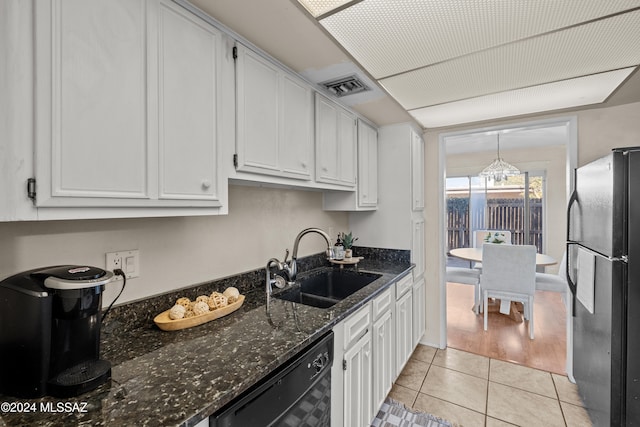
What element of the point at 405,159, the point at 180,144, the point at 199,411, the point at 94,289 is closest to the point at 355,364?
the point at 199,411

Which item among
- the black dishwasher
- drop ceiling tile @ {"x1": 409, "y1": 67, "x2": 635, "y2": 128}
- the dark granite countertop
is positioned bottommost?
the black dishwasher

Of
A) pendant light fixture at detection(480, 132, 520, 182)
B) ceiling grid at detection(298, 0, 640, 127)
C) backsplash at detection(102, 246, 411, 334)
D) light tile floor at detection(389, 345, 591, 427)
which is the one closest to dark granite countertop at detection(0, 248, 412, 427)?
backsplash at detection(102, 246, 411, 334)

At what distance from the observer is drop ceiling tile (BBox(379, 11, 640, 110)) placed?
1312 mm

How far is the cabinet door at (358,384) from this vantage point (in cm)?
146

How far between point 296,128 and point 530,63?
1.32 meters

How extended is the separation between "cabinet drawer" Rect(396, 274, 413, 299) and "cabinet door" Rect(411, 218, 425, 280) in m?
0.16

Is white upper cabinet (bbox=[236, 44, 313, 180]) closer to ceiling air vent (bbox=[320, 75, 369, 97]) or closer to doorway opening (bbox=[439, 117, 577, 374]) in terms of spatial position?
ceiling air vent (bbox=[320, 75, 369, 97])

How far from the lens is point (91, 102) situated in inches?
32.8

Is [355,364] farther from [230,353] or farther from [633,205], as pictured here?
[633,205]

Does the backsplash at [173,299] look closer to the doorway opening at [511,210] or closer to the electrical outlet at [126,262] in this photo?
the electrical outlet at [126,262]

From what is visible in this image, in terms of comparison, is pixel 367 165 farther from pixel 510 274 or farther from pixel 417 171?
pixel 510 274

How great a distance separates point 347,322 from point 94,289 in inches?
41.4

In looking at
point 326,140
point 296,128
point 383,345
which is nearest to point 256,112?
point 296,128

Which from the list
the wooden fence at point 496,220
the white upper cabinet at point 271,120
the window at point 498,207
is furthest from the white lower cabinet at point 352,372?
the wooden fence at point 496,220
